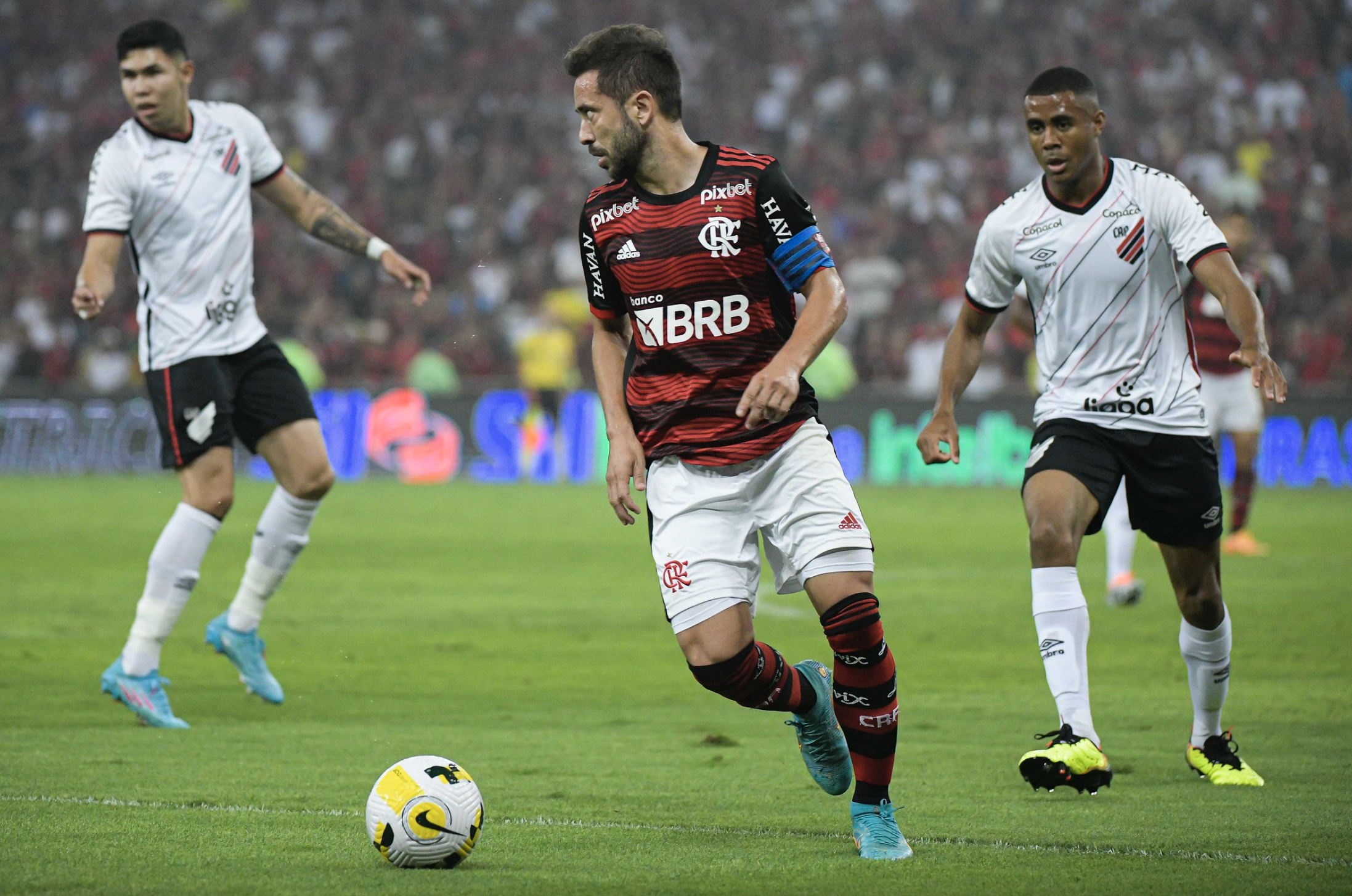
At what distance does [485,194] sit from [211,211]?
19.8 meters

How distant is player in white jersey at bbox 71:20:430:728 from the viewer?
6.64m

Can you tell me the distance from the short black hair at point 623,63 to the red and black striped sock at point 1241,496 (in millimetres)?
9064

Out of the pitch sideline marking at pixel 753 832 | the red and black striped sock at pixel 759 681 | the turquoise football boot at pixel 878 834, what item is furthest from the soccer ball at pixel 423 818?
the turquoise football boot at pixel 878 834

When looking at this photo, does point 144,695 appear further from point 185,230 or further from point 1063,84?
point 1063,84

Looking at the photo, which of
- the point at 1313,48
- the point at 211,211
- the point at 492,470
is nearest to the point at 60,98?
the point at 492,470

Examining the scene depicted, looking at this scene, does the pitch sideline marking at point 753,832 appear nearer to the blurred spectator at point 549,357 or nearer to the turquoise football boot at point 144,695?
the turquoise football boot at point 144,695

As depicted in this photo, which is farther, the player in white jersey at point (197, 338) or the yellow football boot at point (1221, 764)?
the player in white jersey at point (197, 338)

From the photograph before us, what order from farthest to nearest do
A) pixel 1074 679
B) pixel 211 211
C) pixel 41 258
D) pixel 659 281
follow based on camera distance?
pixel 41 258
pixel 211 211
pixel 1074 679
pixel 659 281

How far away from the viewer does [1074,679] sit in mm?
5266

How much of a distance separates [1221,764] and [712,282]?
2.37m

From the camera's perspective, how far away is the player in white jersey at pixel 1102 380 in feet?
17.7

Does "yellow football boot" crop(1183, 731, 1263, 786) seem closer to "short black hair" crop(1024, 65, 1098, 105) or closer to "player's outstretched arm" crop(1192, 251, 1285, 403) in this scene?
"player's outstretched arm" crop(1192, 251, 1285, 403)

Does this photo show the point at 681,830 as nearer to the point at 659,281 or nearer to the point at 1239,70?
the point at 659,281

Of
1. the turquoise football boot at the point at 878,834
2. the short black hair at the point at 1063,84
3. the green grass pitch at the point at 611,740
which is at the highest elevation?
the short black hair at the point at 1063,84
